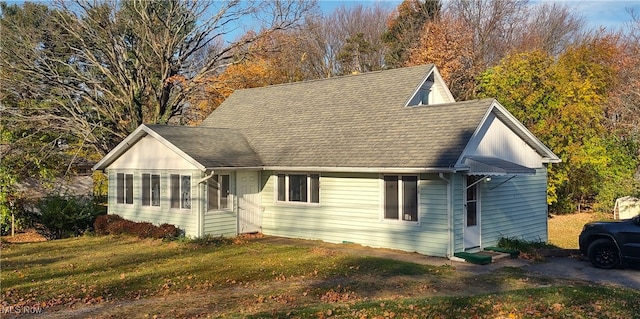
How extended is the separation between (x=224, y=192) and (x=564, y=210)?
875 inches

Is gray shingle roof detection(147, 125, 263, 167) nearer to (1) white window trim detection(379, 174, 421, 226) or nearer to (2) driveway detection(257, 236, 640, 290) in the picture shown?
(2) driveway detection(257, 236, 640, 290)

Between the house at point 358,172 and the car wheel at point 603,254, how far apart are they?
3.02m

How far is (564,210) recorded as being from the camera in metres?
32.2

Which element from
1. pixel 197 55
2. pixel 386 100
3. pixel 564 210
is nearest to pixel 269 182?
pixel 386 100

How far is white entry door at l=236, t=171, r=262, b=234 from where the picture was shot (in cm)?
1988

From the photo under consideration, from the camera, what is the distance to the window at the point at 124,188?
71.2 feet

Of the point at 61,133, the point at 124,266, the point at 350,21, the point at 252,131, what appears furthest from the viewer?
the point at 350,21

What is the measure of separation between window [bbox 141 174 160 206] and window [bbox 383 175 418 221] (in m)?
9.04

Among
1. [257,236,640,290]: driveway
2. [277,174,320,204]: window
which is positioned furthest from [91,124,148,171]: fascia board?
[257,236,640,290]: driveway

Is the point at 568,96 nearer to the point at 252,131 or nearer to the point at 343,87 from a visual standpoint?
the point at 343,87

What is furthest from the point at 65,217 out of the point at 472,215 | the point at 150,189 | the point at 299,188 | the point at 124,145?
the point at 472,215

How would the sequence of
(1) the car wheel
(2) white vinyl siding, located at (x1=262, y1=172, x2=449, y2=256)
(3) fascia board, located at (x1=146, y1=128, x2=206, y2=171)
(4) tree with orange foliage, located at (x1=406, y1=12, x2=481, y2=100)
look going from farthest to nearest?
1. (4) tree with orange foliage, located at (x1=406, y1=12, x2=481, y2=100)
2. (3) fascia board, located at (x1=146, y1=128, x2=206, y2=171)
3. (2) white vinyl siding, located at (x1=262, y1=172, x2=449, y2=256)
4. (1) the car wheel

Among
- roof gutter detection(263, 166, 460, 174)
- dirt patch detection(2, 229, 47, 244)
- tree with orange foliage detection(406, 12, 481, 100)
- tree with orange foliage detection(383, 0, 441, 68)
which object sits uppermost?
tree with orange foliage detection(383, 0, 441, 68)

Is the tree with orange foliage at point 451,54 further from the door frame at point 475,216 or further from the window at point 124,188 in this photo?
the window at point 124,188
